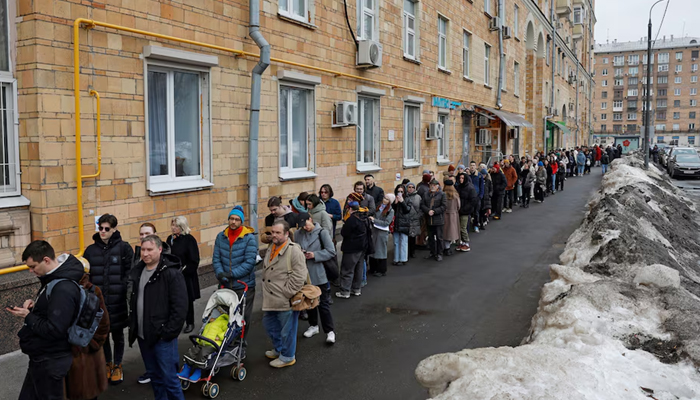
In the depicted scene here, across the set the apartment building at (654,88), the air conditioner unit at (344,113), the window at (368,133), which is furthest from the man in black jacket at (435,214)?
the apartment building at (654,88)

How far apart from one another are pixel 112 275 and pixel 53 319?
1684 mm

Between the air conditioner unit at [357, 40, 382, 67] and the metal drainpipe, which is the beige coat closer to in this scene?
the metal drainpipe

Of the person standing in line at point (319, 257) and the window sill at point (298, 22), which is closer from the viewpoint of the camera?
the person standing in line at point (319, 257)

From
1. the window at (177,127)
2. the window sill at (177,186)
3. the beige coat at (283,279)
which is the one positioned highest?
the window at (177,127)

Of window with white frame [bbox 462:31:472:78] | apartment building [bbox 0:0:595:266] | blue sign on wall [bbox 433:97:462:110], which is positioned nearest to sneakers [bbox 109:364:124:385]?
apartment building [bbox 0:0:595:266]

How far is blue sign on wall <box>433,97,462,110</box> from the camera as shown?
18.0m

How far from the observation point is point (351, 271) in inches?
344

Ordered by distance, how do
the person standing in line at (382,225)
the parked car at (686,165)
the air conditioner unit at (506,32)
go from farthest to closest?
the parked car at (686,165) → the air conditioner unit at (506,32) → the person standing in line at (382,225)

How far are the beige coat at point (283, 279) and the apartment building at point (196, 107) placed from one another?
2.63 metres

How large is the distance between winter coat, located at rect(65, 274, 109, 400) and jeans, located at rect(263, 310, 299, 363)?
200 cm

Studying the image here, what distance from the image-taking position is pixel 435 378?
4512 millimetres

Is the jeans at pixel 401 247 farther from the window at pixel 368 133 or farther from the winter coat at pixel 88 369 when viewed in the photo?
the winter coat at pixel 88 369

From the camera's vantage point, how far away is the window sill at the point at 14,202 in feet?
20.8

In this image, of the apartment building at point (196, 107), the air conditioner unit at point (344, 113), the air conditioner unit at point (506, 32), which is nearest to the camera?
the apartment building at point (196, 107)
